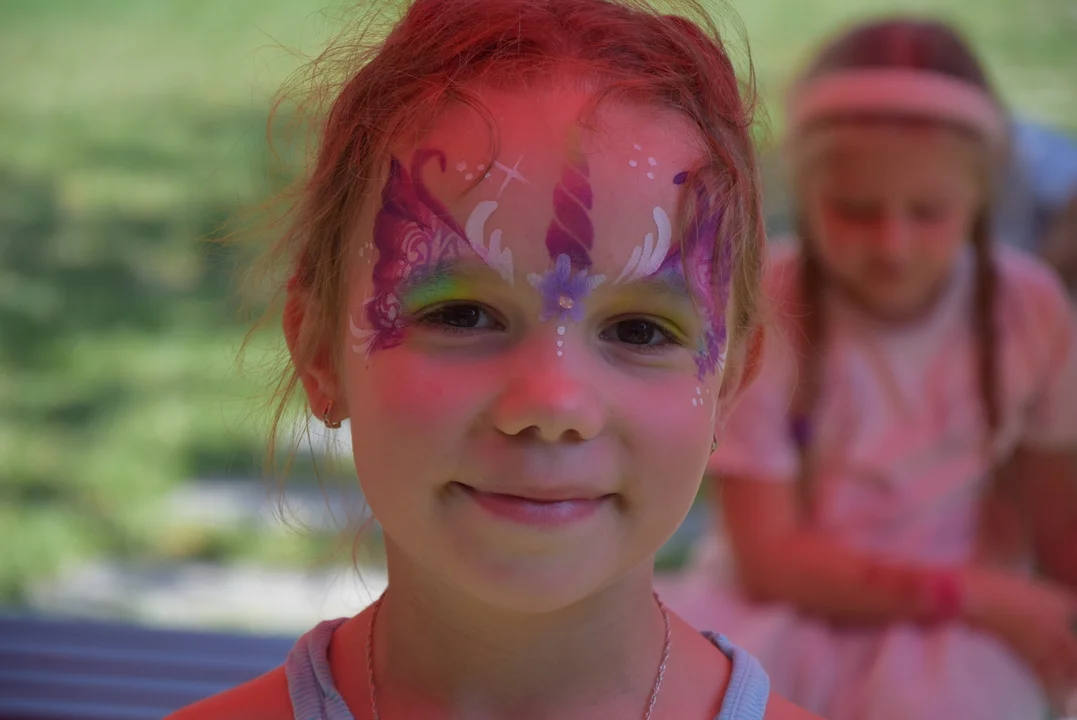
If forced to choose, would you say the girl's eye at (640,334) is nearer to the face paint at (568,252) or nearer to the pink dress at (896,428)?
the face paint at (568,252)

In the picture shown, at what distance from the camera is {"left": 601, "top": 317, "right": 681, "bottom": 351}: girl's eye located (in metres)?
1.07

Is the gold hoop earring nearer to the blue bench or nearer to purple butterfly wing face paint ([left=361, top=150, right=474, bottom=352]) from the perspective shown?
purple butterfly wing face paint ([left=361, top=150, right=474, bottom=352])

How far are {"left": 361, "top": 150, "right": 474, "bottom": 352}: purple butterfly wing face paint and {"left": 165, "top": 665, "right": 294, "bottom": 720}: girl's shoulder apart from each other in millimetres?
374

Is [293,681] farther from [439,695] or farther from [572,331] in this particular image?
[572,331]

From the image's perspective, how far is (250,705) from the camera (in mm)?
1228

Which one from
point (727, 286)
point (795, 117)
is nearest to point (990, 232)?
point (795, 117)

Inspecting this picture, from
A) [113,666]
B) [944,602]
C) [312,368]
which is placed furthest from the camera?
[113,666]

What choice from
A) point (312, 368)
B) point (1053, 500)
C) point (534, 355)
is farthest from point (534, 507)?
point (1053, 500)

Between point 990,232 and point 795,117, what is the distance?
40 centimetres

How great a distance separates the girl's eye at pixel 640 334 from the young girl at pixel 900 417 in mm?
938

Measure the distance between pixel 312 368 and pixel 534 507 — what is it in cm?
33

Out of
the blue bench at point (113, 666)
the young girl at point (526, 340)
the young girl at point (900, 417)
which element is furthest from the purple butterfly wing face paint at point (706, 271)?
the blue bench at point (113, 666)

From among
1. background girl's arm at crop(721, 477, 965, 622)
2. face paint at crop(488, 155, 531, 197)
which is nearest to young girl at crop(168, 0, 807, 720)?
face paint at crop(488, 155, 531, 197)

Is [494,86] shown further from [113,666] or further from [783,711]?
[113,666]
